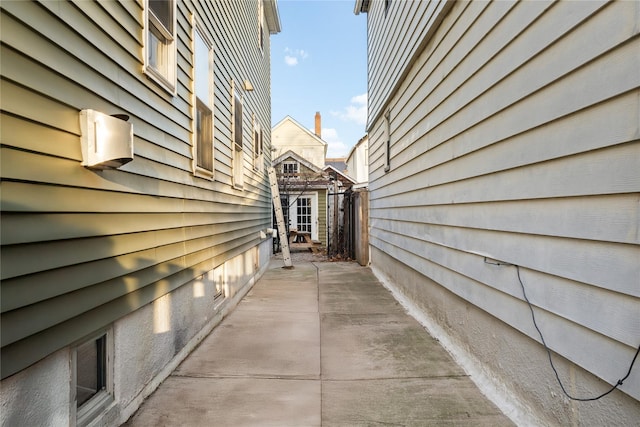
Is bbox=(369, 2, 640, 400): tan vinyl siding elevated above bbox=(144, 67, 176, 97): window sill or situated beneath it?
situated beneath

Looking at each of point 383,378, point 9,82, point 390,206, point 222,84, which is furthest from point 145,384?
point 390,206

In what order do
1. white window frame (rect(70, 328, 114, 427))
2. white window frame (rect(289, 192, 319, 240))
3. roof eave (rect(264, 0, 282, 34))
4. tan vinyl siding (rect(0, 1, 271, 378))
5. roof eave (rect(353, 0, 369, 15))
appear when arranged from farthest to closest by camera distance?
1. white window frame (rect(289, 192, 319, 240))
2. roof eave (rect(264, 0, 282, 34))
3. roof eave (rect(353, 0, 369, 15))
4. white window frame (rect(70, 328, 114, 427))
5. tan vinyl siding (rect(0, 1, 271, 378))

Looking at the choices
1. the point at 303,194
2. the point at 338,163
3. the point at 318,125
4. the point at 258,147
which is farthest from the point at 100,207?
the point at 338,163

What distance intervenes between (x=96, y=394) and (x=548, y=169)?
9.53ft

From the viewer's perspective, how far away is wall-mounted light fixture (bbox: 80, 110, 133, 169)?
1.81 meters

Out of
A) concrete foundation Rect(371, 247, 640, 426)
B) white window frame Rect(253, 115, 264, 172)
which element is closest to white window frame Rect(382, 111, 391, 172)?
white window frame Rect(253, 115, 264, 172)

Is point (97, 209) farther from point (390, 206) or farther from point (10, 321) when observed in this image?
point (390, 206)

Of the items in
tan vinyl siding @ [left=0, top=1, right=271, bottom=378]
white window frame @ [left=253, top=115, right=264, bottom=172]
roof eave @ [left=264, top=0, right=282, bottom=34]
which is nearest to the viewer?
tan vinyl siding @ [left=0, top=1, right=271, bottom=378]

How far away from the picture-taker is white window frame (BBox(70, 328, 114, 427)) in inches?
71.1

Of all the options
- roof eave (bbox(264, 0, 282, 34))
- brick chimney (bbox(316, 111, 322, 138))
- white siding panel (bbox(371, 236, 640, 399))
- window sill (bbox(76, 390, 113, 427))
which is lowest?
window sill (bbox(76, 390, 113, 427))

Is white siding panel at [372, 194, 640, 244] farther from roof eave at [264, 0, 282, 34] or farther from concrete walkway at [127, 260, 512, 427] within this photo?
roof eave at [264, 0, 282, 34]

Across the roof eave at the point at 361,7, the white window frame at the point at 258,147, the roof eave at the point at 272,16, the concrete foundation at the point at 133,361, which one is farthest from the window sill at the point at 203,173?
the roof eave at the point at 272,16

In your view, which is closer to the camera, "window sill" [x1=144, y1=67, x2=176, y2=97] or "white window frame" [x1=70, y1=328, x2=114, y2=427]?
"white window frame" [x1=70, y1=328, x2=114, y2=427]

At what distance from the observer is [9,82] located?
1.38 metres
